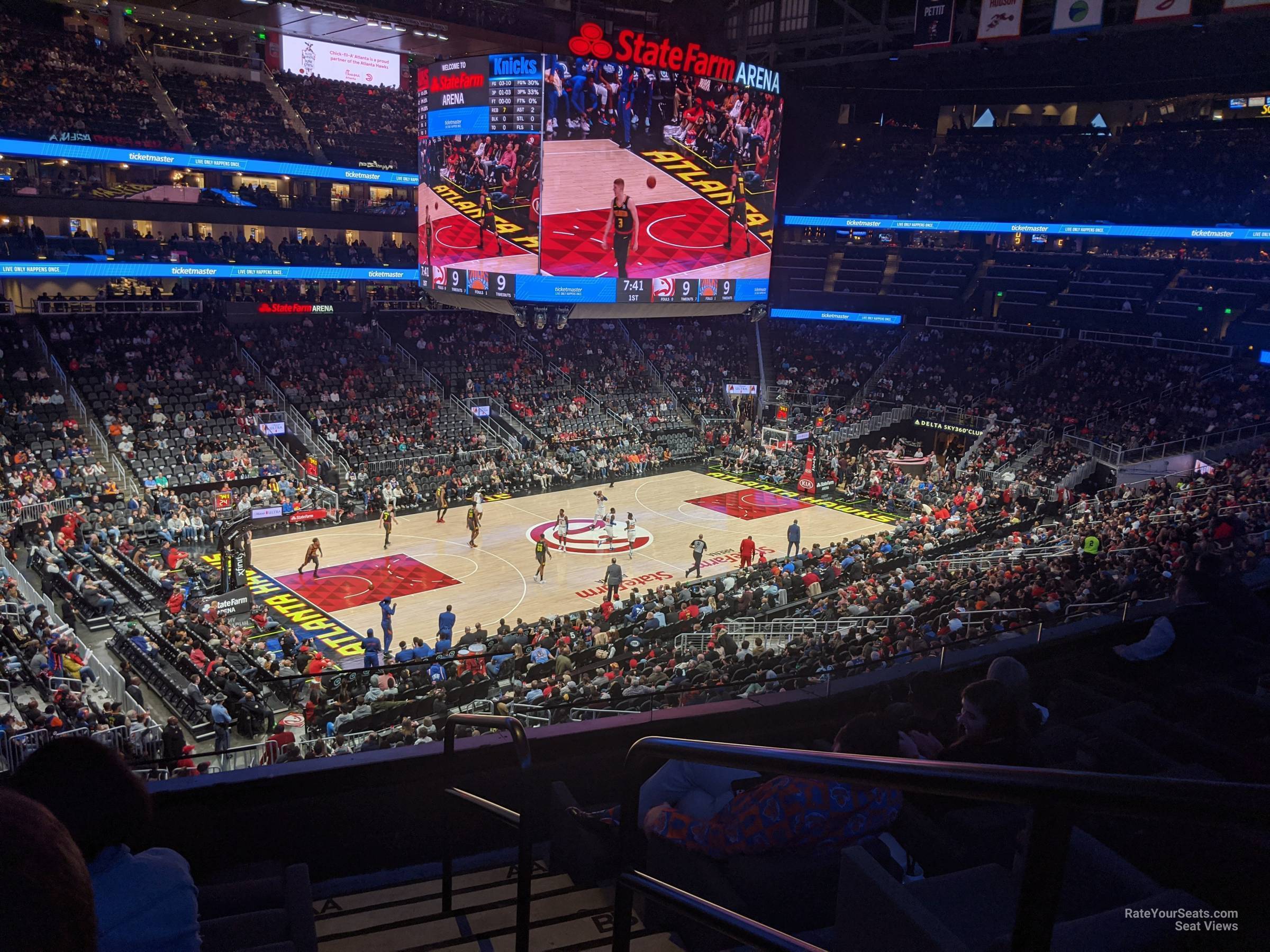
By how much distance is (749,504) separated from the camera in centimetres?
3222

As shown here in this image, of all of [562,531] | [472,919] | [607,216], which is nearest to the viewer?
[472,919]

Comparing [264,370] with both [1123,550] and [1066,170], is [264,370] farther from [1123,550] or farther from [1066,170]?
[1066,170]

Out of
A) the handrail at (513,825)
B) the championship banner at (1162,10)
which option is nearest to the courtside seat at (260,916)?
the handrail at (513,825)

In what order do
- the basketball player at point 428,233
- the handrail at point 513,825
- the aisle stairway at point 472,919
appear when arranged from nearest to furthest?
the handrail at point 513,825 < the aisle stairway at point 472,919 < the basketball player at point 428,233

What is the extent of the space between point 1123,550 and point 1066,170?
105 ft

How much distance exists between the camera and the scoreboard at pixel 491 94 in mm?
25281

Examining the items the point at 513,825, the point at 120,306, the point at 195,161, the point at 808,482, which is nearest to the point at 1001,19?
the point at 808,482

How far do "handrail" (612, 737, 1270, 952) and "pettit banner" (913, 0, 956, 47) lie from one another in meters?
35.3

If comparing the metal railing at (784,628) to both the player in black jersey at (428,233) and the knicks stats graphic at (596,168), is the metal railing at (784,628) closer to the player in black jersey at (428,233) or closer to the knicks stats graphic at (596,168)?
the knicks stats graphic at (596,168)

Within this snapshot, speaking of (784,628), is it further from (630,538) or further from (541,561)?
(630,538)

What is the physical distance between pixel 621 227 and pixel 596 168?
1.73m

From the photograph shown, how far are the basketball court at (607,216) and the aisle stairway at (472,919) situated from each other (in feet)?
74.5

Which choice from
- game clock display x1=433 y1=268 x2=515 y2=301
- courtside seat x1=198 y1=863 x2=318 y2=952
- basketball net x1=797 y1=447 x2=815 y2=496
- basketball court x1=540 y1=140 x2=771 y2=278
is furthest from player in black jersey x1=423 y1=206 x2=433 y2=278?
courtside seat x1=198 y1=863 x2=318 y2=952

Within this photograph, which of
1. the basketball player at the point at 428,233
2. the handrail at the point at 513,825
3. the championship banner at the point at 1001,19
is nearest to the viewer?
the handrail at the point at 513,825
